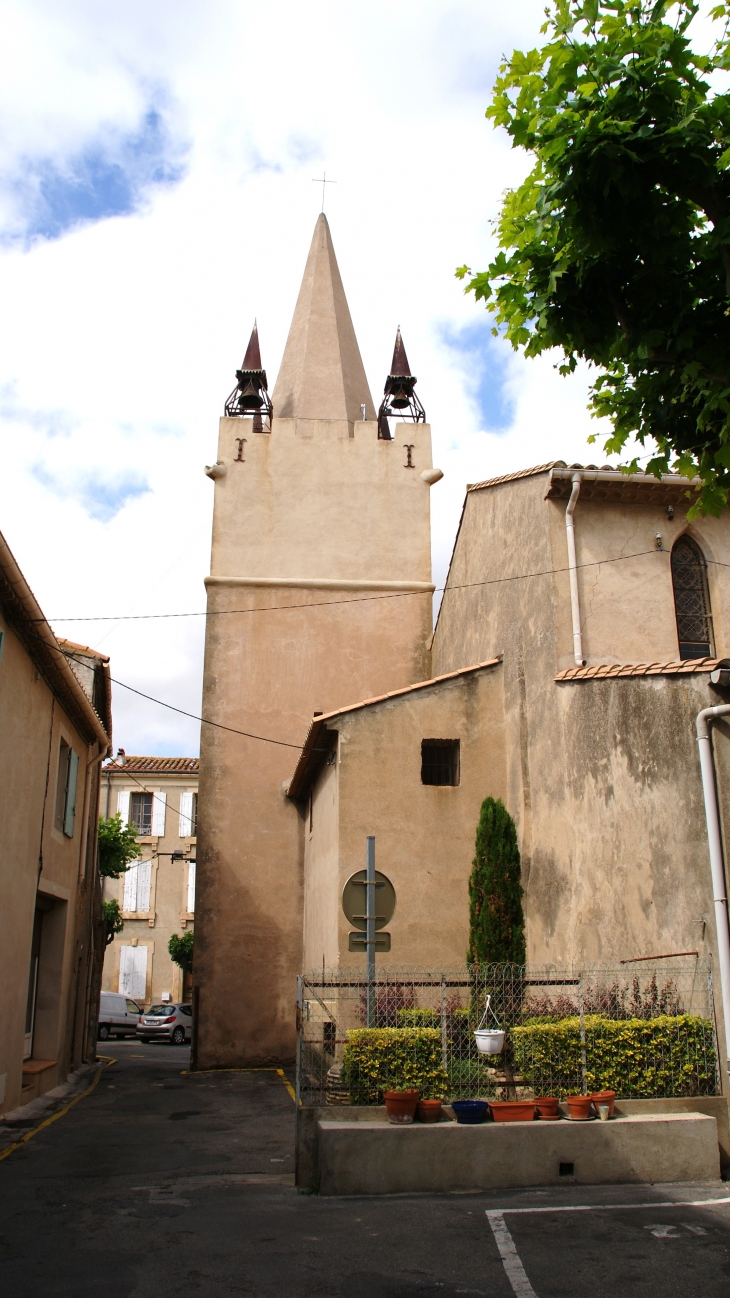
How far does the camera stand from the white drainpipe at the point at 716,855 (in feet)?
32.4

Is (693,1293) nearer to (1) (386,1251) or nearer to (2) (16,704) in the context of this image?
(1) (386,1251)

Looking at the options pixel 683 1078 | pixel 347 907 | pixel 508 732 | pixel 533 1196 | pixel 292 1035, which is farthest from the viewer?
pixel 292 1035

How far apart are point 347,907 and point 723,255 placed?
28.1 ft

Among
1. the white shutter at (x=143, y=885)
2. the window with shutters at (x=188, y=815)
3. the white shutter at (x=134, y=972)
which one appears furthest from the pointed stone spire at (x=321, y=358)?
the white shutter at (x=134, y=972)

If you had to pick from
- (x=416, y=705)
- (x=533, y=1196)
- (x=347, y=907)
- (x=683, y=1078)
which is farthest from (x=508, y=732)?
(x=533, y=1196)

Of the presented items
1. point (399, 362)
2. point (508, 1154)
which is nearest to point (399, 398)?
point (399, 362)

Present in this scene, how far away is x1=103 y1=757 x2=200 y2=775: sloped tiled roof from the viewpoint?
131ft

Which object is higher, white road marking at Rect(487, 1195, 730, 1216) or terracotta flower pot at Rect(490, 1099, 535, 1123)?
terracotta flower pot at Rect(490, 1099, 535, 1123)

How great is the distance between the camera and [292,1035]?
19.5 meters

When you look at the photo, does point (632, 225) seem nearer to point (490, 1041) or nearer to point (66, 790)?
point (490, 1041)

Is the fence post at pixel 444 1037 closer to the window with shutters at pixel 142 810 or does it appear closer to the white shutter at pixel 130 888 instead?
the white shutter at pixel 130 888

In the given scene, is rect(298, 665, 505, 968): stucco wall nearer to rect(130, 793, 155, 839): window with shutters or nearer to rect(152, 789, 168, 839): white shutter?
rect(152, 789, 168, 839): white shutter

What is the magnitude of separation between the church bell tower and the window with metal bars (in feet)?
19.7

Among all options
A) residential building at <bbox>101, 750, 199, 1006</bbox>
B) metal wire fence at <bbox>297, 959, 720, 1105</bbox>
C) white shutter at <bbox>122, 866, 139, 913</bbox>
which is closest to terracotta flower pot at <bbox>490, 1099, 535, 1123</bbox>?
metal wire fence at <bbox>297, 959, 720, 1105</bbox>
